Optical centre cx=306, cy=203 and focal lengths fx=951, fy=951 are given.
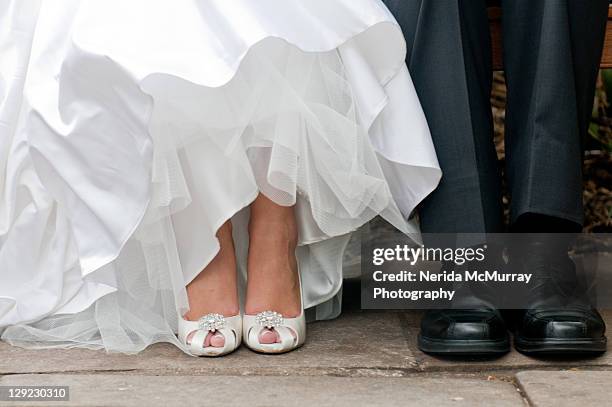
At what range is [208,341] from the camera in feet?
5.35

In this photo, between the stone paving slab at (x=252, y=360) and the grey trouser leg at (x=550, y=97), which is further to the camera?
the grey trouser leg at (x=550, y=97)

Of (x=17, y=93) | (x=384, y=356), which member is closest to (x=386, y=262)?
(x=384, y=356)

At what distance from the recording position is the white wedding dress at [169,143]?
1.57m

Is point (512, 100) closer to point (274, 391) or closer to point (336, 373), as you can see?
point (336, 373)

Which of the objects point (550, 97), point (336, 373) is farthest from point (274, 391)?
point (550, 97)

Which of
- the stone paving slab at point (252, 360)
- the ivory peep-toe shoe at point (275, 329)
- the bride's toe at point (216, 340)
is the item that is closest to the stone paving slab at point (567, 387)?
the stone paving slab at point (252, 360)

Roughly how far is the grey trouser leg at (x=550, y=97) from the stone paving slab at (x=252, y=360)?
0.35 m

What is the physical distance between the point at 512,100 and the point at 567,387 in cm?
57

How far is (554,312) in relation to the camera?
161 centimetres

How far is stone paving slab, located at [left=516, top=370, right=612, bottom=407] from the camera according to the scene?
4.53ft

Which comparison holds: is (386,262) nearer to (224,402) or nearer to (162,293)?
(162,293)

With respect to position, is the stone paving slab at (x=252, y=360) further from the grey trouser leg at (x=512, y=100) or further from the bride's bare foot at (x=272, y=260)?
the grey trouser leg at (x=512, y=100)

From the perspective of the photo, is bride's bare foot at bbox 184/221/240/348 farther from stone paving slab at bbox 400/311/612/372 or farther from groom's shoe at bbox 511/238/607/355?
groom's shoe at bbox 511/238/607/355

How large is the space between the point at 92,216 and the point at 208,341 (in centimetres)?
29
